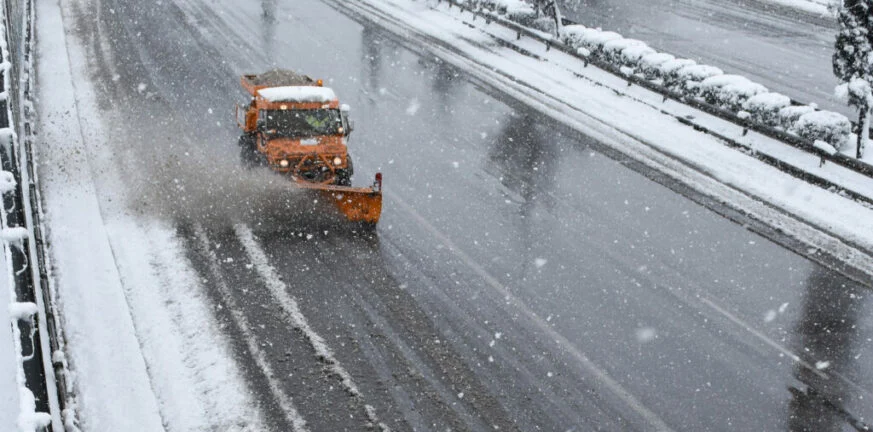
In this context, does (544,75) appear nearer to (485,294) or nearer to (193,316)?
(485,294)

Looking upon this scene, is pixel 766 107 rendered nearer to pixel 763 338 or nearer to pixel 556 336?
pixel 763 338

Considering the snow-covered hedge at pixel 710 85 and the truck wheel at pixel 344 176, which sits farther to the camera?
the snow-covered hedge at pixel 710 85

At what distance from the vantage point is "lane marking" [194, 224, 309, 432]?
895 cm

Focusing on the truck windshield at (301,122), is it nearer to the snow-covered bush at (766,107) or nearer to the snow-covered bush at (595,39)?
the snow-covered bush at (766,107)

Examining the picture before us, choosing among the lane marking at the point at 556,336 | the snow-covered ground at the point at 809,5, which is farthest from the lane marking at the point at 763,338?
the snow-covered ground at the point at 809,5

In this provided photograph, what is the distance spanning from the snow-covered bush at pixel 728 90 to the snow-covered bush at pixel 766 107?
1.02 ft

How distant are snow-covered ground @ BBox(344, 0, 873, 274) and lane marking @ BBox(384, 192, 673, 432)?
237 inches

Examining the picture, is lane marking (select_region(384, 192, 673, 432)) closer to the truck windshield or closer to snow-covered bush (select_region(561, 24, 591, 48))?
the truck windshield

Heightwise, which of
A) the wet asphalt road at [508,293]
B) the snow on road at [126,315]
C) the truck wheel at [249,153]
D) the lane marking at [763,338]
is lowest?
the snow on road at [126,315]

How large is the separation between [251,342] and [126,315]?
1.95m

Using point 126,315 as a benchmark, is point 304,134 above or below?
above

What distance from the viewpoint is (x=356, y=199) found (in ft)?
43.6

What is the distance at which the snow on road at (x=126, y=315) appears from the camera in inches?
353

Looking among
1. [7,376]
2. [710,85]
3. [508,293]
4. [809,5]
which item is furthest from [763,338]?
Result: [809,5]
